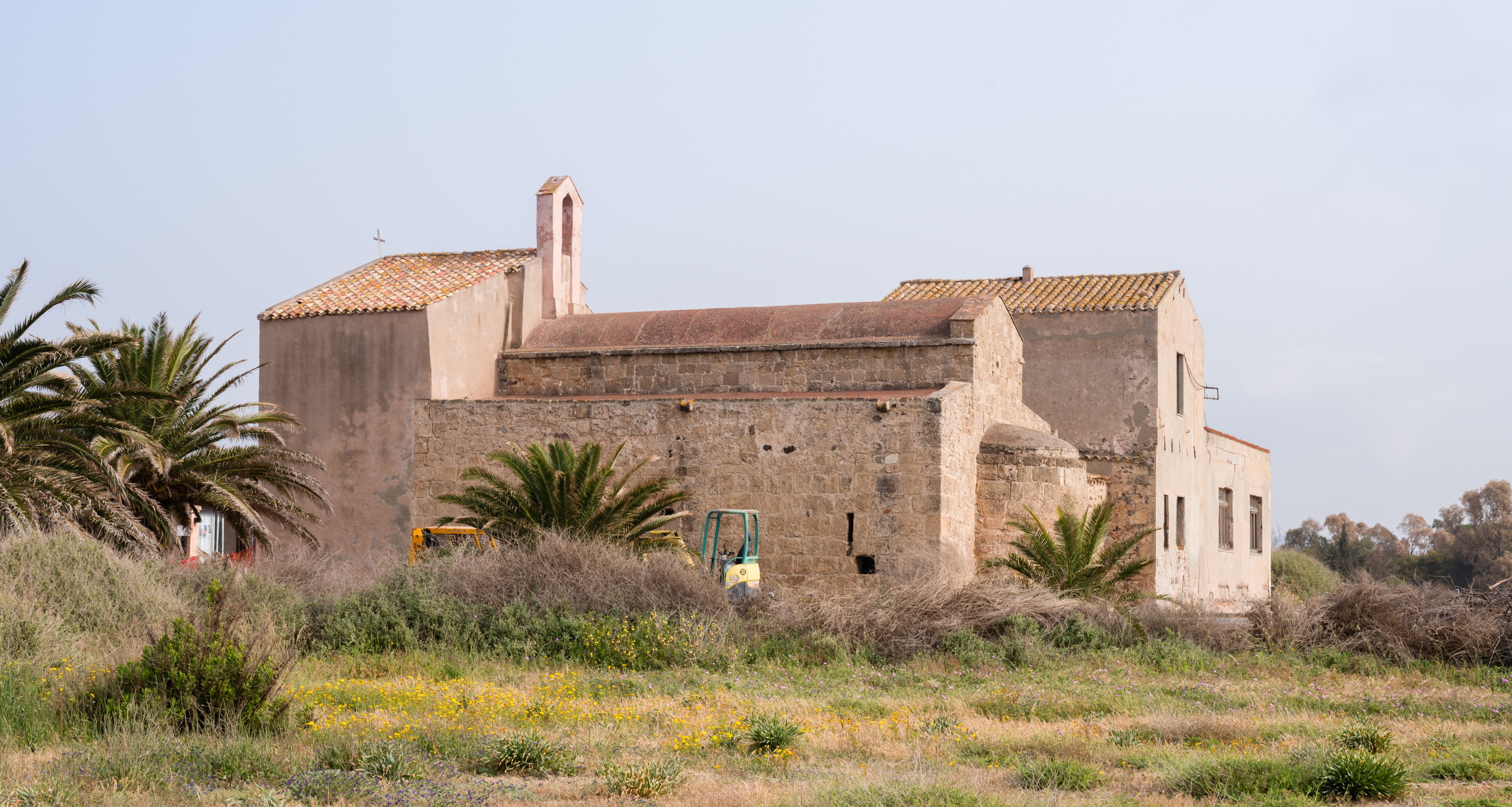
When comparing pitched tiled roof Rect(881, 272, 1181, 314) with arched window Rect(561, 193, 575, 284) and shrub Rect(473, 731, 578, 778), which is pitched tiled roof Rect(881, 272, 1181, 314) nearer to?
arched window Rect(561, 193, 575, 284)

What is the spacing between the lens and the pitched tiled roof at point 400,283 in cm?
1938

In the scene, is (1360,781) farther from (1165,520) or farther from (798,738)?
(1165,520)

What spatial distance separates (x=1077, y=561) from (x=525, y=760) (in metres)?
9.74

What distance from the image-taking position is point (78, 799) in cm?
618

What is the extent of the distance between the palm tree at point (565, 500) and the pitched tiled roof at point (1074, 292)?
856 centimetres

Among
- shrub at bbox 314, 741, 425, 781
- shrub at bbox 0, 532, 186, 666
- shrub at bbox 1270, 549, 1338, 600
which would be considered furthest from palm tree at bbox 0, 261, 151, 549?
shrub at bbox 1270, 549, 1338, 600

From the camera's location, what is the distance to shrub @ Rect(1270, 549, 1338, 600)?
31.7 metres

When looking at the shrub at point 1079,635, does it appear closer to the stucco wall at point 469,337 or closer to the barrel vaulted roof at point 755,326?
the barrel vaulted roof at point 755,326

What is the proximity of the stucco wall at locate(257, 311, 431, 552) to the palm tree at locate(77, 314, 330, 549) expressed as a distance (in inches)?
47.8

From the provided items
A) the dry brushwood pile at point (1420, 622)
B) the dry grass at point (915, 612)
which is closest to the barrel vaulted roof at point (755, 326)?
the dry grass at point (915, 612)

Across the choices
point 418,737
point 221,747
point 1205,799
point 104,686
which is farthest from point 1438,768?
point 104,686

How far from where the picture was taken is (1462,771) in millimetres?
7289

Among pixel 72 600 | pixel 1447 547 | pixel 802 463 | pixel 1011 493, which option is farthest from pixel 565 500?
pixel 1447 547

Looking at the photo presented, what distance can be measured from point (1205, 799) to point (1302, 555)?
31679 millimetres
